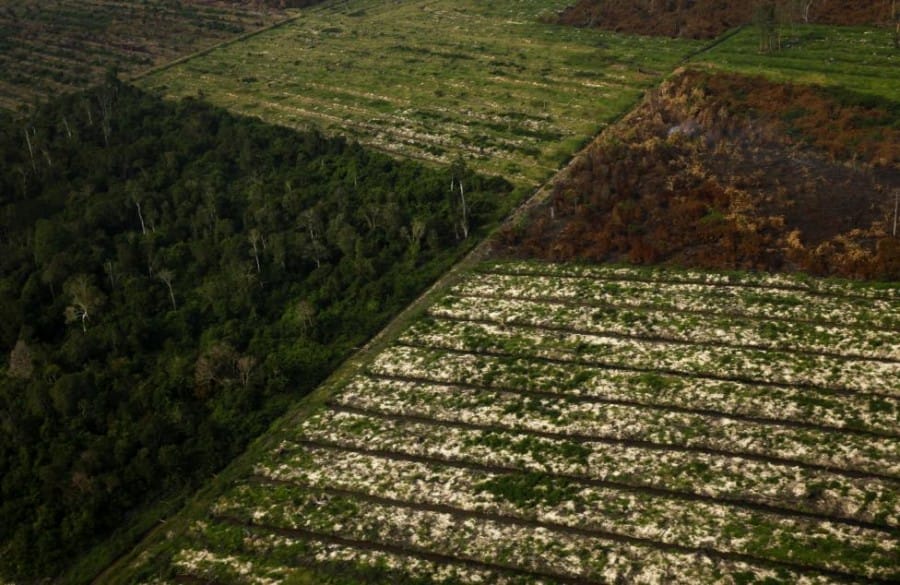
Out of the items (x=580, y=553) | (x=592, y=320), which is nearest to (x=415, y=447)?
(x=580, y=553)

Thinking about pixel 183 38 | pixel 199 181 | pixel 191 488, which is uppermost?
pixel 183 38

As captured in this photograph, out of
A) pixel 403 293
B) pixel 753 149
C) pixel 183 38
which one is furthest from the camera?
pixel 183 38

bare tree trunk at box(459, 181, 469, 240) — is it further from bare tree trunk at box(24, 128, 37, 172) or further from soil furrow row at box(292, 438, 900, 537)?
bare tree trunk at box(24, 128, 37, 172)

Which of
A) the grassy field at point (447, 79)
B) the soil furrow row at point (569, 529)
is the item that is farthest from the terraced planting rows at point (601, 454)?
the grassy field at point (447, 79)

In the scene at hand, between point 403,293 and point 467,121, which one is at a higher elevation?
point 467,121

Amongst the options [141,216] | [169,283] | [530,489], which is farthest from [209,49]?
[530,489]

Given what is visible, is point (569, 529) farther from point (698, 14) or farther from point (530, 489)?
point (698, 14)

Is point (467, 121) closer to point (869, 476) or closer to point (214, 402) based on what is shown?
point (214, 402)
